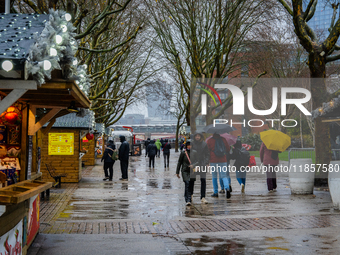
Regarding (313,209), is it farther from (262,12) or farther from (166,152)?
(166,152)

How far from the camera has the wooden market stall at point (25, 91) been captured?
459 cm

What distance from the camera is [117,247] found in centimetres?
694

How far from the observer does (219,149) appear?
1279 cm

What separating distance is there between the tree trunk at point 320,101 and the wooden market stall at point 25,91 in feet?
32.0

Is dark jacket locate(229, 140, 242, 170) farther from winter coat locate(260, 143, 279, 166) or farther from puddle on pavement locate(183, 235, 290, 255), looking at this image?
puddle on pavement locate(183, 235, 290, 255)

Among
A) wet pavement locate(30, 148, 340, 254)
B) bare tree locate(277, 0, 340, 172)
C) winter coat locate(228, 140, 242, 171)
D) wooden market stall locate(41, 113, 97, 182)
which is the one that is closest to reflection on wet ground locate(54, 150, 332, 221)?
wet pavement locate(30, 148, 340, 254)

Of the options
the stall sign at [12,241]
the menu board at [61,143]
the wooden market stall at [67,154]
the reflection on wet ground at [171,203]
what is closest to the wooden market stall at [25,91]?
the stall sign at [12,241]

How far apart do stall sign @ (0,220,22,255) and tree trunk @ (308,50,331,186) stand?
11916mm

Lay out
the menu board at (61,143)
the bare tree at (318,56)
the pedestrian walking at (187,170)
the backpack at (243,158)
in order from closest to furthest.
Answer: the pedestrian walking at (187,170), the backpack at (243,158), the bare tree at (318,56), the menu board at (61,143)

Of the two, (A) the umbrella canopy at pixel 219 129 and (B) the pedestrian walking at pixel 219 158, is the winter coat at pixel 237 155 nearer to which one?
(A) the umbrella canopy at pixel 219 129

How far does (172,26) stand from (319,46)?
11.5 meters

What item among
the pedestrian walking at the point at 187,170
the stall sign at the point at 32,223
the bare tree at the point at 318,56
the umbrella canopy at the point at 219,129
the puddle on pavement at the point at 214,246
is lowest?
the puddle on pavement at the point at 214,246

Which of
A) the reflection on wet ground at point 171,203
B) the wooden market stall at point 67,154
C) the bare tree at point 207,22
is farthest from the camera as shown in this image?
the bare tree at point 207,22

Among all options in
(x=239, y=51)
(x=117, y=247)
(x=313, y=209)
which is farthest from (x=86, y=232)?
(x=239, y=51)
